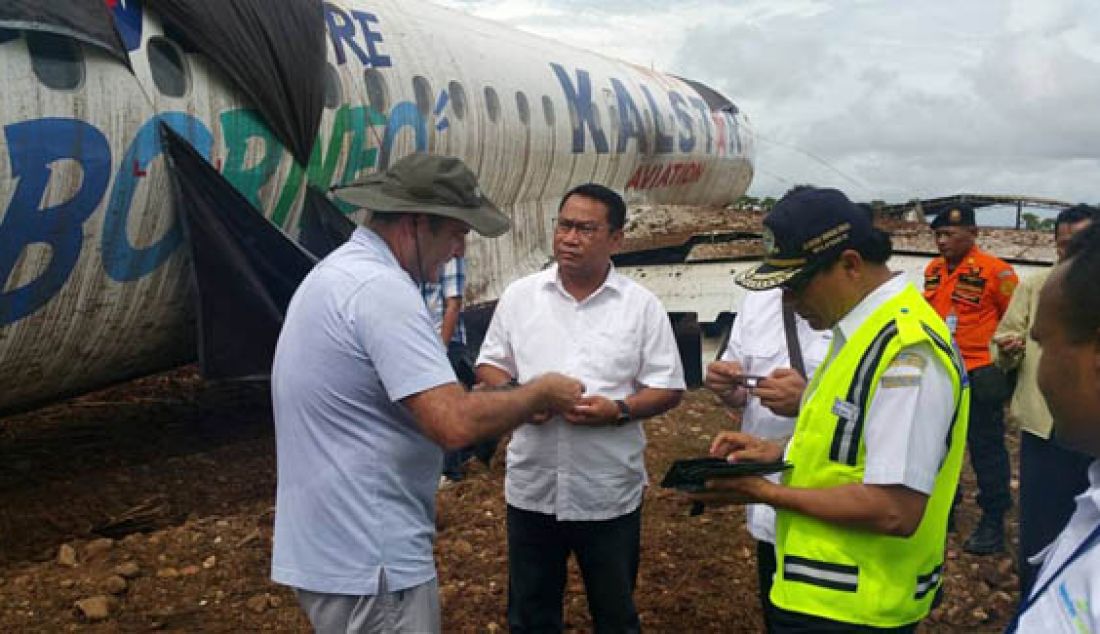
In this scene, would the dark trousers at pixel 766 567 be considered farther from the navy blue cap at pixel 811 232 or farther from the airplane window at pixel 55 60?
the airplane window at pixel 55 60

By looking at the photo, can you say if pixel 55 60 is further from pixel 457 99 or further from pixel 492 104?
pixel 492 104

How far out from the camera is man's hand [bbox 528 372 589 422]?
245cm

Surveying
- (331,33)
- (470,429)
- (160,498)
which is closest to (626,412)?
(470,429)

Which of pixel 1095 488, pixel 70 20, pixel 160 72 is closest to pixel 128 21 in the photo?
pixel 160 72

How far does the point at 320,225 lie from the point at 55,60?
244 centimetres

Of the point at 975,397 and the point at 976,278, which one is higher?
the point at 976,278

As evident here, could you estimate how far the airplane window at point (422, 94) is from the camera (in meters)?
8.44

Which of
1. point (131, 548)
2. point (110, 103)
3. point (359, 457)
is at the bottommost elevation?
point (131, 548)

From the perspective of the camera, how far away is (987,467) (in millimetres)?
5293

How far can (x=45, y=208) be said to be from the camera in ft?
16.0

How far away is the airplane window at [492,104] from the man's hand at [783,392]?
751 cm

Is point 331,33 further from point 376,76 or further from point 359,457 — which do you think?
point 359,457

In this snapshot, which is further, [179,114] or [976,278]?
[179,114]

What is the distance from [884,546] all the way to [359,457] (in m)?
1.26
